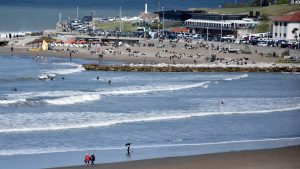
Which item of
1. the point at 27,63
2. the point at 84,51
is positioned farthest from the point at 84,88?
the point at 84,51

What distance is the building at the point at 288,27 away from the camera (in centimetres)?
8294

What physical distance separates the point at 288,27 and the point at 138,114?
45.7m

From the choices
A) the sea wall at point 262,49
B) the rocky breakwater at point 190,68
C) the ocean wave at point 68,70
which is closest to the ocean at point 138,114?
the ocean wave at point 68,70

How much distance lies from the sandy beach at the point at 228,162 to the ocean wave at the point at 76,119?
24.8 feet

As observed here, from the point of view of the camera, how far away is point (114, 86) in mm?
52625

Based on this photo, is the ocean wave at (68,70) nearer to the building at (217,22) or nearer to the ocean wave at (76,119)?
the ocean wave at (76,119)

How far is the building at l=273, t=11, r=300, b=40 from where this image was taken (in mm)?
82938

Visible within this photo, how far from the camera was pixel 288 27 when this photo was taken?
8350cm

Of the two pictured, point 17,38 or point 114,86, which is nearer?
point 114,86

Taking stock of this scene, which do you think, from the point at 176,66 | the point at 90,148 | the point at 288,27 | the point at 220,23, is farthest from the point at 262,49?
the point at 90,148

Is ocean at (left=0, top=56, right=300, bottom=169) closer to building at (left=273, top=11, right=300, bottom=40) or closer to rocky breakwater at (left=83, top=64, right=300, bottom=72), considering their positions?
rocky breakwater at (left=83, top=64, right=300, bottom=72)

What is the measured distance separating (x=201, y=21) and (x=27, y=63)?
3410 centimetres

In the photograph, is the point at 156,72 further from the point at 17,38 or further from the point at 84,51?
the point at 17,38

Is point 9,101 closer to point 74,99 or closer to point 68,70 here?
point 74,99
